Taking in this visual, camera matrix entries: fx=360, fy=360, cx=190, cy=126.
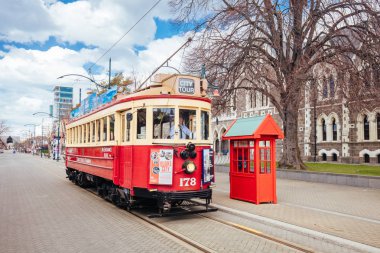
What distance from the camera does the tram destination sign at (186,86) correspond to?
30.9ft

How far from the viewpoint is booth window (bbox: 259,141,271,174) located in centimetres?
1091

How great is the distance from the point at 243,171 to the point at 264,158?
83cm

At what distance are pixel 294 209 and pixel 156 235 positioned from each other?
455cm

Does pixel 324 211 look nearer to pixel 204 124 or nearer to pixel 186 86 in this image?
pixel 204 124

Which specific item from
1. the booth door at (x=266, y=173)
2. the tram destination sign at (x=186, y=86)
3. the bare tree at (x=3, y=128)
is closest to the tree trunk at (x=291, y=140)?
the booth door at (x=266, y=173)

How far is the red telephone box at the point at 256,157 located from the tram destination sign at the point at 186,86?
2.39 m

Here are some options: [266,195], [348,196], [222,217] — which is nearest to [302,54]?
[348,196]

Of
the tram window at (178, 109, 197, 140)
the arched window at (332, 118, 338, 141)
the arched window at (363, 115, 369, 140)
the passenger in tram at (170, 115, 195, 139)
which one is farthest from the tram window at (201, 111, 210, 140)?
the arched window at (332, 118, 338, 141)

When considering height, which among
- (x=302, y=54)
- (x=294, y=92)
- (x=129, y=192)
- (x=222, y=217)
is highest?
(x=302, y=54)

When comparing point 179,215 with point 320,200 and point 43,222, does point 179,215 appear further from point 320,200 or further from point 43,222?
A: point 320,200

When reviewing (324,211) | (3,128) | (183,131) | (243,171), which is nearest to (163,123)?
(183,131)

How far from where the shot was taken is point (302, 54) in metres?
19.8

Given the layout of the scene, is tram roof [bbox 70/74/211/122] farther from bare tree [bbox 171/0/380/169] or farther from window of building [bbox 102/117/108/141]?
bare tree [bbox 171/0/380/169]

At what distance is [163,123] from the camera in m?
9.09
